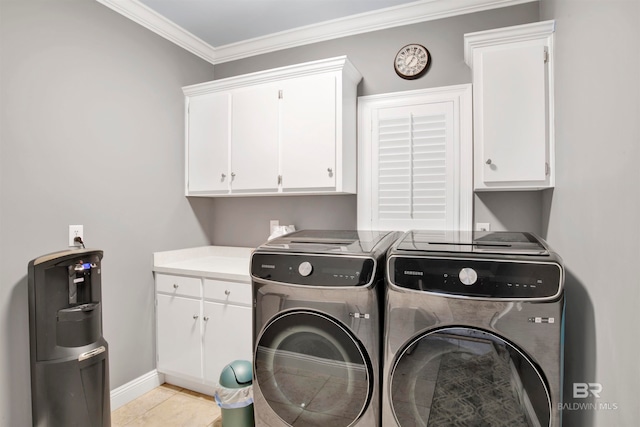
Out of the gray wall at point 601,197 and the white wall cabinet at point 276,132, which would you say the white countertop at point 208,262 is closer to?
the white wall cabinet at point 276,132

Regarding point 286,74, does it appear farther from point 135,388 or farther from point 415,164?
point 135,388

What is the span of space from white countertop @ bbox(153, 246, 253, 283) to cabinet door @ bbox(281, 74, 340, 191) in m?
0.69

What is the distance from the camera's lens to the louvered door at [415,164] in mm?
2213

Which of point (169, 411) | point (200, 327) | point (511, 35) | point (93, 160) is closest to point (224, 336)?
point (200, 327)

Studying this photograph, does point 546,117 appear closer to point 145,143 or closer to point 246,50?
point 246,50

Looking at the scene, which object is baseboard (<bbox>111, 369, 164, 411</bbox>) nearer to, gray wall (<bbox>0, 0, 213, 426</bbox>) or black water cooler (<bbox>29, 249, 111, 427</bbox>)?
gray wall (<bbox>0, 0, 213, 426</bbox>)

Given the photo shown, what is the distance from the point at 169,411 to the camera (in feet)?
7.20

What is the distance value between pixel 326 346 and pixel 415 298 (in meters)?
0.47

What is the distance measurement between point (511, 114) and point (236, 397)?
214 centimetres

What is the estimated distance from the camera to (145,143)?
247 cm

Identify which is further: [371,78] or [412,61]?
[371,78]

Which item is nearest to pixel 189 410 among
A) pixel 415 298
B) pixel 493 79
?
pixel 415 298

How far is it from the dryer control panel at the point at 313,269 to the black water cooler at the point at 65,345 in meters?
0.93

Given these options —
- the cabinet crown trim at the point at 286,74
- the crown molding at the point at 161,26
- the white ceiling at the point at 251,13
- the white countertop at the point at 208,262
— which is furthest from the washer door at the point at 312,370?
the crown molding at the point at 161,26
